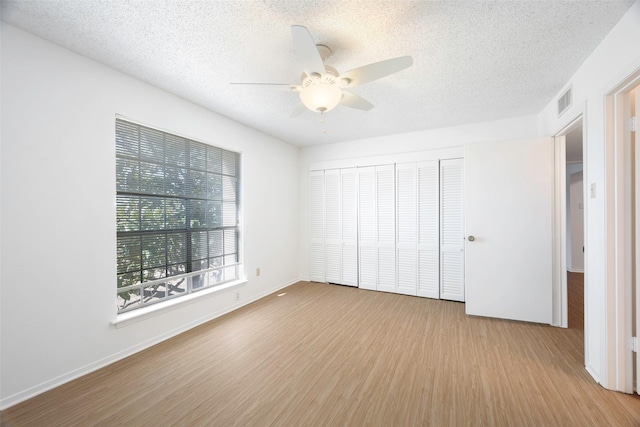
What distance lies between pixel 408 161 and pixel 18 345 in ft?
14.9

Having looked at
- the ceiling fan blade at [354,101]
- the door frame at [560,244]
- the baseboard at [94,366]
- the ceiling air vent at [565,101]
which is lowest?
the baseboard at [94,366]

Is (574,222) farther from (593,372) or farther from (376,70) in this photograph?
(376,70)

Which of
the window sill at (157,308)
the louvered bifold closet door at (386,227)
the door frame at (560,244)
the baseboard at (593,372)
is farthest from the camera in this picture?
the louvered bifold closet door at (386,227)

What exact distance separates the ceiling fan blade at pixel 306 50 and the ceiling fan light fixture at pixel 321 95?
0.33ft

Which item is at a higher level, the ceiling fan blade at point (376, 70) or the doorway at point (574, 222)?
the ceiling fan blade at point (376, 70)

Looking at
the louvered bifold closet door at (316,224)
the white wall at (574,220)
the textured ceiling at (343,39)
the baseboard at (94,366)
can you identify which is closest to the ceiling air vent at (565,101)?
the textured ceiling at (343,39)

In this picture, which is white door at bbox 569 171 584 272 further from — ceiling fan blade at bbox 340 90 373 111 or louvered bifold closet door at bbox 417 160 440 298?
ceiling fan blade at bbox 340 90 373 111

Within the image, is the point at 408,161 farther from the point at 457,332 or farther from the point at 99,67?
the point at 99,67

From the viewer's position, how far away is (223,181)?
11.2 ft

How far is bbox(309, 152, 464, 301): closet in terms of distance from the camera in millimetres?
3736

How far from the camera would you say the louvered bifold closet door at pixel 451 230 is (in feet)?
12.0

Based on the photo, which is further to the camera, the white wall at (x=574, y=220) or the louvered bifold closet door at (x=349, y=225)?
the white wall at (x=574, y=220)

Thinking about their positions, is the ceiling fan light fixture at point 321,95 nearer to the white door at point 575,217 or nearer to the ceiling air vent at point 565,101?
the ceiling air vent at point 565,101

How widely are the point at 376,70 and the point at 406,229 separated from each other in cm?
286
